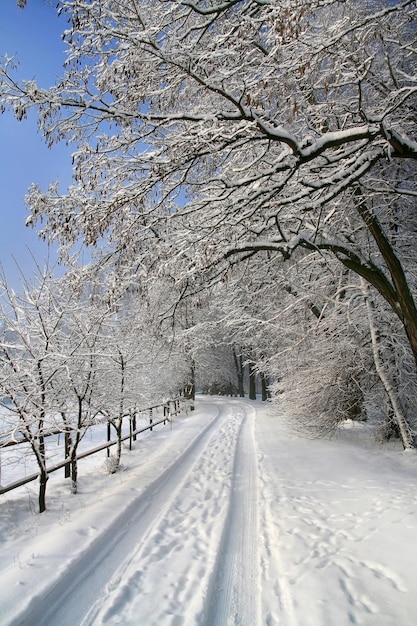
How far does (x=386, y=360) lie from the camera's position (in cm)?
1003

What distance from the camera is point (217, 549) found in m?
4.35

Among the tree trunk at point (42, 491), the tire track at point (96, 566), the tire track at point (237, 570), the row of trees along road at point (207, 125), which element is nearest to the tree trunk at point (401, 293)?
the row of trees along road at point (207, 125)

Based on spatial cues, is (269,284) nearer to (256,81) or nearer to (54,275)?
(54,275)

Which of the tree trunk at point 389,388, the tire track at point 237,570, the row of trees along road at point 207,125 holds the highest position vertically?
the row of trees along road at point 207,125

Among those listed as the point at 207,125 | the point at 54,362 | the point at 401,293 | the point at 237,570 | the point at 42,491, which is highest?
the point at 207,125

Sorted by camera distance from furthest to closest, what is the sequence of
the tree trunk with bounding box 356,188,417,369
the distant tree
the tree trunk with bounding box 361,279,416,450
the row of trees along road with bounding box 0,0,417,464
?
the tree trunk with bounding box 361,279,416,450, the tree trunk with bounding box 356,188,417,369, the distant tree, the row of trees along road with bounding box 0,0,417,464

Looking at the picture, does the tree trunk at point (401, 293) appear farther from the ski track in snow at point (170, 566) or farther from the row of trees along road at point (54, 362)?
the row of trees along road at point (54, 362)

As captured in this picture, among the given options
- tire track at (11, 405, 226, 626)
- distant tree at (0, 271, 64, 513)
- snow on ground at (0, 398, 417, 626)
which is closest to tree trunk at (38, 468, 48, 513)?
distant tree at (0, 271, 64, 513)

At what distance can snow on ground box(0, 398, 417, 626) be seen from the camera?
3.22 m

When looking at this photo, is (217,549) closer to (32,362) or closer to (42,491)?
(42,491)

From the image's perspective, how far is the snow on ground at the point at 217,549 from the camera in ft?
10.6

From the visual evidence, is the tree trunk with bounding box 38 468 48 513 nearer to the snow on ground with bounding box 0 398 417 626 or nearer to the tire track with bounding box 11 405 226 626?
the snow on ground with bounding box 0 398 417 626

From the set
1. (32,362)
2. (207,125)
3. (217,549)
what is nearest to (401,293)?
(207,125)

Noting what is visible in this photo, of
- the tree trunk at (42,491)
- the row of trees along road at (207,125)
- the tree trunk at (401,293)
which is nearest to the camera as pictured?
the row of trees along road at (207,125)
